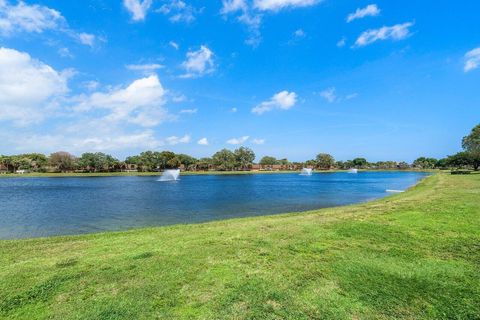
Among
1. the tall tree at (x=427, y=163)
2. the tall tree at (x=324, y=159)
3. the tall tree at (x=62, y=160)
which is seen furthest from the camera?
the tall tree at (x=324, y=159)

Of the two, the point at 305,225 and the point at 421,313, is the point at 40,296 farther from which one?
the point at 305,225

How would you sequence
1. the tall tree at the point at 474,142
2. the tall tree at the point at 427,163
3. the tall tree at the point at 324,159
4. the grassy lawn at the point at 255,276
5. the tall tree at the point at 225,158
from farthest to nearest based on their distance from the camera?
the tall tree at the point at 324,159 → the tall tree at the point at 427,163 → the tall tree at the point at 225,158 → the tall tree at the point at 474,142 → the grassy lawn at the point at 255,276

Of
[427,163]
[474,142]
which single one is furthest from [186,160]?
[427,163]

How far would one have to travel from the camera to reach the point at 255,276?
6.59 metres

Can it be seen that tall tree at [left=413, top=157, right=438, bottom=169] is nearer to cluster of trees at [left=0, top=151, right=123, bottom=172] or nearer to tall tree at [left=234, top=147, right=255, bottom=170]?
tall tree at [left=234, top=147, right=255, bottom=170]

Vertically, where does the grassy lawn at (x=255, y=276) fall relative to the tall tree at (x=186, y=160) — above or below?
below

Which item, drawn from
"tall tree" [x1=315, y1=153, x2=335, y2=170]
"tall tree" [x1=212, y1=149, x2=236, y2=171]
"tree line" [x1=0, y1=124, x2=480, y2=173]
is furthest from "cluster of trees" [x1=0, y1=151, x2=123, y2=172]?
"tall tree" [x1=315, y1=153, x2=335, y2=170]

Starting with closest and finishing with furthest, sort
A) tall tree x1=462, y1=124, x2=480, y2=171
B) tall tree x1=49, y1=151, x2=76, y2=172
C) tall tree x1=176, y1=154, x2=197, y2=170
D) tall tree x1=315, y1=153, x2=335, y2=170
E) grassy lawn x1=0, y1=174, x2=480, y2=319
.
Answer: grassy lawn x1=0, y1=174, x2=480, y2=319 → tall tree x1=462, y1=124, x2=480, y2=171 → tall tree x1=49, y1=151, x2=76, y2=172 → tall tree x1=176, y1=154, x2=197, y2=170 → tall tree x1=315, y1=153, x2=335, y2=170

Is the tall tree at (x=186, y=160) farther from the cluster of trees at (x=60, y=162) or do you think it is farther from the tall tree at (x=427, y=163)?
the tall tree at (x=427, y=163)

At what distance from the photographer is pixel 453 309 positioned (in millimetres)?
A: 5059

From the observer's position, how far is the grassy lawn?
16.9ft

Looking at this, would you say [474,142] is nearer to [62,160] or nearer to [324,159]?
[324,159]

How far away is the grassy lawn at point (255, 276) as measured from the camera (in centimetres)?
516

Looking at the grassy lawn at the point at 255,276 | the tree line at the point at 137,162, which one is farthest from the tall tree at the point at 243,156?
the grassy lawn at the point at 255,276
